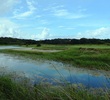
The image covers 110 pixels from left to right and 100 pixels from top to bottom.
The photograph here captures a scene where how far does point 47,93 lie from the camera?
215 inches

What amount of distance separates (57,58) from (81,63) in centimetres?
637

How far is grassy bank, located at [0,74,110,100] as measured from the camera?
4700 millimetres

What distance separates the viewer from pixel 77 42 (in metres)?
69.1

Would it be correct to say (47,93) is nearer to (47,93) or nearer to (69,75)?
(47,93)

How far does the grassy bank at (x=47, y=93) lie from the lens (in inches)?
185

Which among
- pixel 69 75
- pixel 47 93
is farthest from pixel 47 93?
pixel 69 75

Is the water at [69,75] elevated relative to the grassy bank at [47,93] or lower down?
lower down

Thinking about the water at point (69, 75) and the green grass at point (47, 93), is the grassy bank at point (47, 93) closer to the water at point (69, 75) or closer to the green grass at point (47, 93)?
the green grass at point (47, 93)

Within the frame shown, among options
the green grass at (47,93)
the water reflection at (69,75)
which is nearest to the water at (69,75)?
the water reflection at (69,75)

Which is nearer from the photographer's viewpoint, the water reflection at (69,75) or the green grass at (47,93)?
the green grass at (47,93)

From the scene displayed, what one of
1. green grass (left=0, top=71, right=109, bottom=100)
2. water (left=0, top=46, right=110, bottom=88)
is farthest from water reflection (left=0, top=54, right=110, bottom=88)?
green grass (left=0, top=71, right=109, bottom=100)

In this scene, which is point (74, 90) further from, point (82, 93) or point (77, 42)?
point (77, 42)

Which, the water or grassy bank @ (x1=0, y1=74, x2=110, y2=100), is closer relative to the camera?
grassy bank @ (x1=0, y1=74, x2=110, y2=100)

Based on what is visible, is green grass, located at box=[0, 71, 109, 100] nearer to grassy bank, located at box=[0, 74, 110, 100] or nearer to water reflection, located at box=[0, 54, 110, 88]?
grassy bank, located at box=[0, 74, 110, 100]
